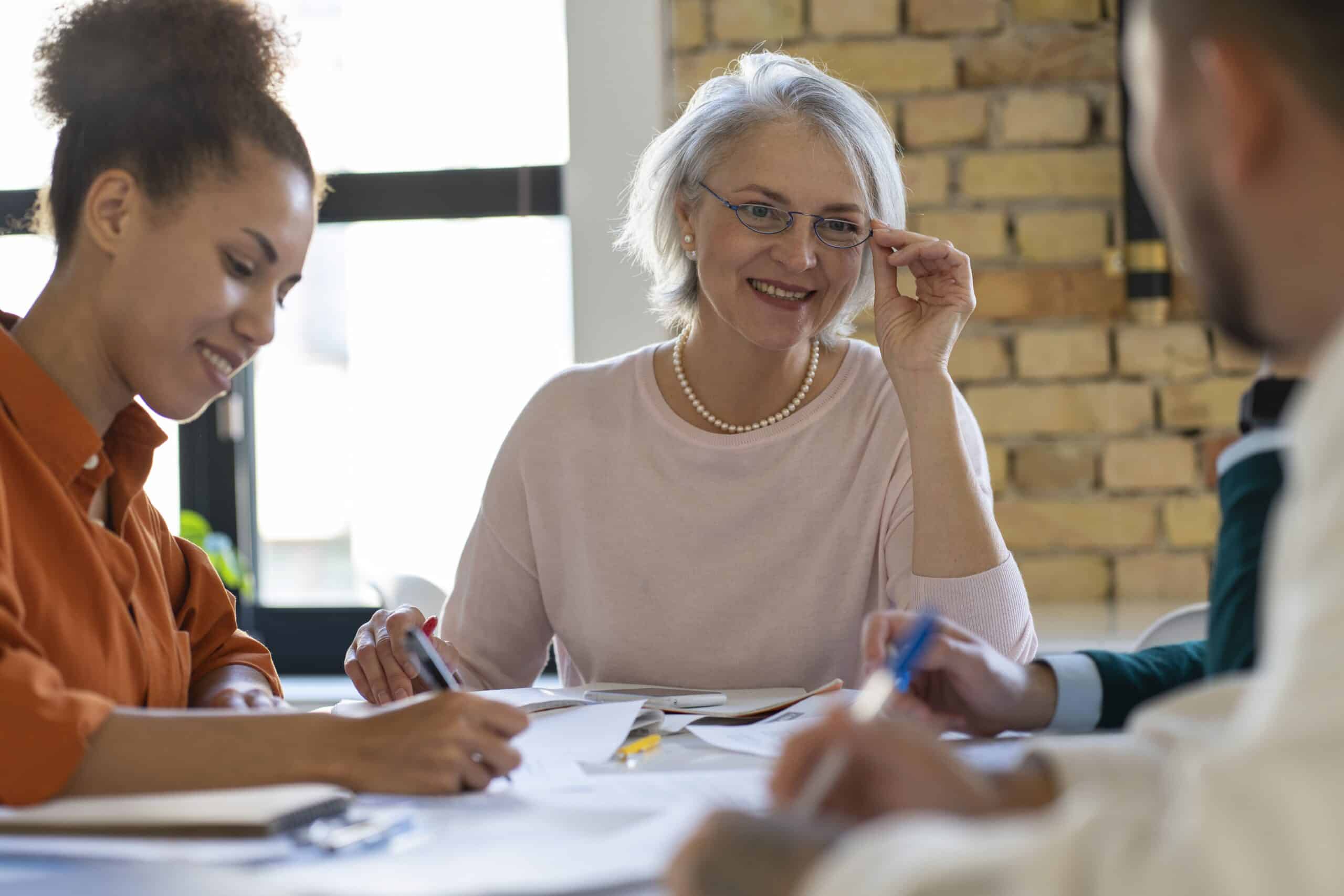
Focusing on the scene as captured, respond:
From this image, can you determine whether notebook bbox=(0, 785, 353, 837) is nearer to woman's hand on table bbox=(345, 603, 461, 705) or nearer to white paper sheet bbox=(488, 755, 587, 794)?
white paper sheet bbox=(488, 755, 587, 794)

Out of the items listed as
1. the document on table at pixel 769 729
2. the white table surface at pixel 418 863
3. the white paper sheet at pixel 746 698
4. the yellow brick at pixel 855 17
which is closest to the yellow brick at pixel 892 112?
the yellow brick at pixel 855 17

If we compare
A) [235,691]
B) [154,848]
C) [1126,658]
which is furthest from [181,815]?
[1126,658]

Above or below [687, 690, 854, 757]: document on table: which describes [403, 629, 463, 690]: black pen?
above

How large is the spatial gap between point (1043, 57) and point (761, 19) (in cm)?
→ 54

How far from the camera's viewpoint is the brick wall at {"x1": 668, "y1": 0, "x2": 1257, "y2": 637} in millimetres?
2340

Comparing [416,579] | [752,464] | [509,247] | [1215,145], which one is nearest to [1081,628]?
[752,464]

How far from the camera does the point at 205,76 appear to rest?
1124 millimetres

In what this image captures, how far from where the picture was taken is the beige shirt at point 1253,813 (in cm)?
42

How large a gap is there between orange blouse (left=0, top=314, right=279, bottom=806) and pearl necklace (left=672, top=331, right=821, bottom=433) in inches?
27.3

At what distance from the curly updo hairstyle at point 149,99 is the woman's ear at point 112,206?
1cm

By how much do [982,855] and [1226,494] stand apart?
1.59 ft

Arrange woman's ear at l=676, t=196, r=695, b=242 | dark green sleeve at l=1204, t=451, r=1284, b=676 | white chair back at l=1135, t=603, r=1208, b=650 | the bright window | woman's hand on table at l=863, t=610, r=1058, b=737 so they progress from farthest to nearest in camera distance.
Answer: the bright window < woman's ear at l=676, t=196, r=695, b=242 < white chair back at l=1135, t=603, r=1208, b=650 < woman's hand on table at l=863, t=610, r=1058, b=737 < dark green sleeve at l=1204, t=451, r=1284, b=676

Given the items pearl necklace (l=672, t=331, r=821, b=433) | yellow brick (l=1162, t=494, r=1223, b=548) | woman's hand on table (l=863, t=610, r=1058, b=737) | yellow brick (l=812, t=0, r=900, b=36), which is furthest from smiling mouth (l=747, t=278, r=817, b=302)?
yellow brick (l=1162, t=494, r=1223, b=548)

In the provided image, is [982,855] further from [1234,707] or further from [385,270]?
[385,270]
